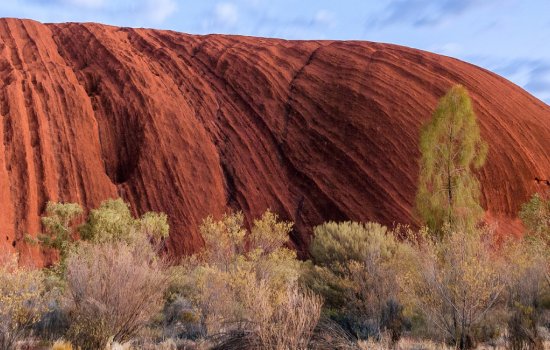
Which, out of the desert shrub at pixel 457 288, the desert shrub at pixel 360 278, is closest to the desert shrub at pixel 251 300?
the desert shrub at pixel 360 278

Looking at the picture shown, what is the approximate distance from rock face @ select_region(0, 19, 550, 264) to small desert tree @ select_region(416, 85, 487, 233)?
7.92m

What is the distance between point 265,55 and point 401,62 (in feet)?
31.9

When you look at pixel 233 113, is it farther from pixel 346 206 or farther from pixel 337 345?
pixel 337 345

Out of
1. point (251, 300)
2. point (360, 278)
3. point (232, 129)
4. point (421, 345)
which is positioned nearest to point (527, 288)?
point (421, 345)

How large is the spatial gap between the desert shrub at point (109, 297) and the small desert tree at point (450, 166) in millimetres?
12830

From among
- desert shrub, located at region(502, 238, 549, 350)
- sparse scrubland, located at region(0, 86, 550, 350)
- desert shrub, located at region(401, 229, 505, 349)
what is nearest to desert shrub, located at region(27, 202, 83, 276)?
sparse scrubland, located at region(0, 86, 550, 350)

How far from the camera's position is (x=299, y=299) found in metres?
8.43

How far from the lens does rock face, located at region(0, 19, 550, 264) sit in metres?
29.6

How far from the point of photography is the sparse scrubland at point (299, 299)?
9.01m

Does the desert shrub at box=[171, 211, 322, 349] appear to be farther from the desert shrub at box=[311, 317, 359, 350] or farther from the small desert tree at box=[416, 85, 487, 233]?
the small desert tree at box=[416, 85, 487, 233]

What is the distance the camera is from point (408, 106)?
111ft

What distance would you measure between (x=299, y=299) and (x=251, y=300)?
790 mm

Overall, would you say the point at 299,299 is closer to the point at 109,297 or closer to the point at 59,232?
the point at 109,297

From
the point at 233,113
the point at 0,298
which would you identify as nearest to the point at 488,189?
the point at 233,113
